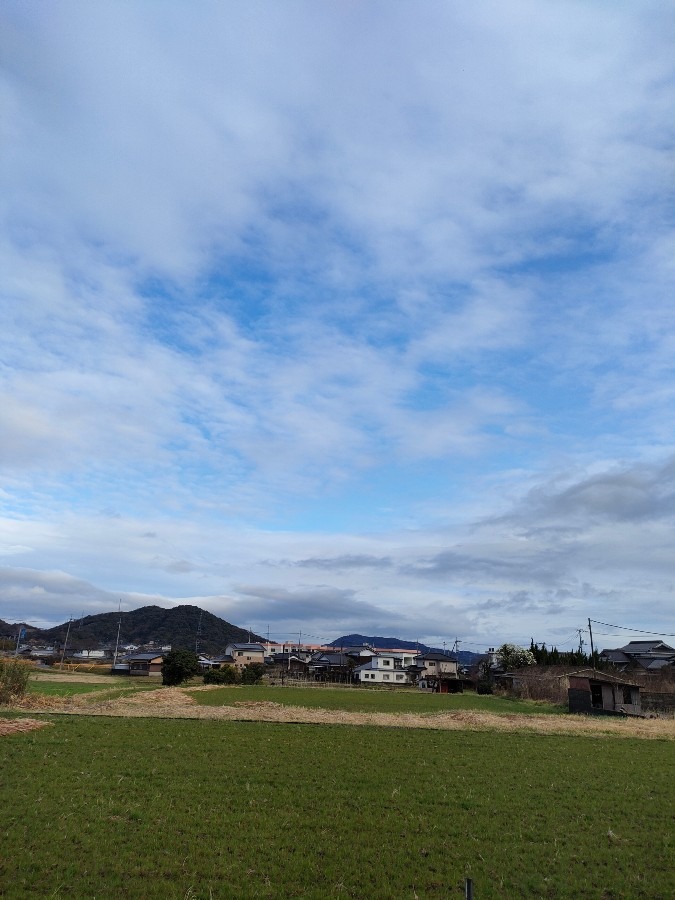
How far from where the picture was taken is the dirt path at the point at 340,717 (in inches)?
1517

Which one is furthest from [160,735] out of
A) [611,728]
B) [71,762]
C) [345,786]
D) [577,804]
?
[611,728]

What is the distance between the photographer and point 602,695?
5716 cm

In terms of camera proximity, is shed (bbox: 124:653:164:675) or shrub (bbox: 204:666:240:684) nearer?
shrub (bbox: 204:666:240:684)

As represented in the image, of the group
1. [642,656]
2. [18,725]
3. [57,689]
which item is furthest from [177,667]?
[642,656]

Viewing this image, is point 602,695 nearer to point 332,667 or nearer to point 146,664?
point 332,667

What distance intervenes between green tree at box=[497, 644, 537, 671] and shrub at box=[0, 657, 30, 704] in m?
93.0

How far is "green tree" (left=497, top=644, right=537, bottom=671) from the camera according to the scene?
11431 cm

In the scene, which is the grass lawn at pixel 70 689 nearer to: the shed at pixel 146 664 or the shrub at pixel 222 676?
the shrub at pixel 222 676

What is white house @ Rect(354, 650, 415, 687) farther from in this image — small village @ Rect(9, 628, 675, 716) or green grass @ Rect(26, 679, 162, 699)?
green grass @ Rect(26, 679, 162, 699)

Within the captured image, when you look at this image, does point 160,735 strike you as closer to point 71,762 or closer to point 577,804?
point 71,762

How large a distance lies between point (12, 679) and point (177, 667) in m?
36.4

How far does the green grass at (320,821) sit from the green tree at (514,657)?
94207 millimetres

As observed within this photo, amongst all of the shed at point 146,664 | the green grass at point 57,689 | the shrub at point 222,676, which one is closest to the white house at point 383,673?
the shrub at point 222,676

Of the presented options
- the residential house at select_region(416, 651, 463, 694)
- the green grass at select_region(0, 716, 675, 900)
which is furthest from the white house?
the green grass at select_region(0, 716, 675, 900)
